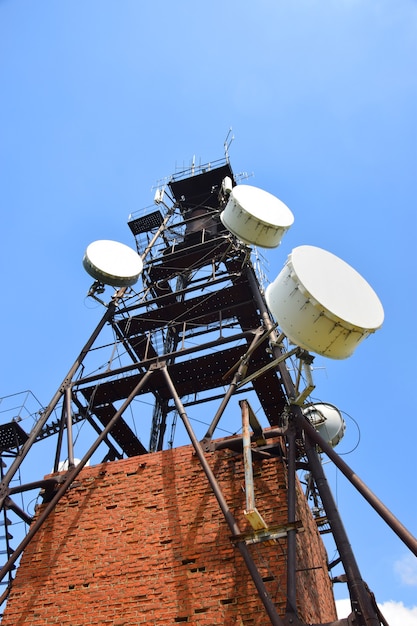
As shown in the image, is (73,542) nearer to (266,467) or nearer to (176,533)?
(176,533)

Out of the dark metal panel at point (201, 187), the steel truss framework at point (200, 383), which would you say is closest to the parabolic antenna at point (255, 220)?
the steel truss framework at point (200, 383)

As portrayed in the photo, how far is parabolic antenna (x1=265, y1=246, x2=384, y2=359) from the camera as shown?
252 inches

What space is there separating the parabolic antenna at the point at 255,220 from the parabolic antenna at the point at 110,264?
10.1ft

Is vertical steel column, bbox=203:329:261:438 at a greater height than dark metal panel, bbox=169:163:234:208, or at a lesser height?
lesser

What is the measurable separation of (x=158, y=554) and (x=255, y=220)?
6527 millimetres

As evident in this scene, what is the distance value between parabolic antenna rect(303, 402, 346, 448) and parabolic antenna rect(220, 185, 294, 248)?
3.54 m

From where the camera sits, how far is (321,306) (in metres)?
6.36

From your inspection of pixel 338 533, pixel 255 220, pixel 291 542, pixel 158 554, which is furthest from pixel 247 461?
pixel 255 220

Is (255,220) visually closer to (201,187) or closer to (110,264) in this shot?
(110,264)

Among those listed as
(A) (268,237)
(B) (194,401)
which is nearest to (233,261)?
(A) (268,237)

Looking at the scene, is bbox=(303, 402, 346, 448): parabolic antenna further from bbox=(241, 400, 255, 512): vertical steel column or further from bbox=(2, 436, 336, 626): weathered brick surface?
bbox=(241, 400, 255, 512): vertical steel column

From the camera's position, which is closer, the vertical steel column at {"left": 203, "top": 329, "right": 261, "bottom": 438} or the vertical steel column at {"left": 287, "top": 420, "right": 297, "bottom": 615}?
Answer: the vertical steel column at {"left": 287, "top": 420, "right": 297, "bottom": 615}

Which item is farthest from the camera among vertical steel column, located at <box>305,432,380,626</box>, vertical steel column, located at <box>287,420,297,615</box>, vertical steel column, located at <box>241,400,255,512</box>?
vertical steel column, located at <box>241,400,255,512</box>

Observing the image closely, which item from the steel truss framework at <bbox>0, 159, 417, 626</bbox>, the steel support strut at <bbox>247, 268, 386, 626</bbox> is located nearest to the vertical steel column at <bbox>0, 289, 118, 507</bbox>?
the steel truss framework at <bbox>0, 159, 417, 626</bbox>
